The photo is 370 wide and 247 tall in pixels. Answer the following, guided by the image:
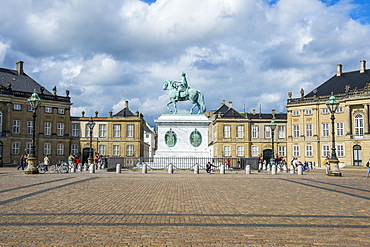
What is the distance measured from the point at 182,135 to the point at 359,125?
115 feet

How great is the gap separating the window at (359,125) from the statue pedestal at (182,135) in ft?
109

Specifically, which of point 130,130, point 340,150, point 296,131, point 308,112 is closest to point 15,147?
point 130,130

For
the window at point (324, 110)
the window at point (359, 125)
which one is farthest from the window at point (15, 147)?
the window at point (359, 125)

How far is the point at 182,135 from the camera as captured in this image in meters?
35.2

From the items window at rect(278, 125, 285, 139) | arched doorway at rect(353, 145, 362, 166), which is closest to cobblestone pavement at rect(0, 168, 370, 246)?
arched doorway at rect(353, 145, 362, 166)

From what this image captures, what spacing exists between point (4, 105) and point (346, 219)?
58.8 metres

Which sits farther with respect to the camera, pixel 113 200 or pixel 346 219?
pixel 113 200

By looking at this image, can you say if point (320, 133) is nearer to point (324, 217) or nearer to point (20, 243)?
point (324, 217)

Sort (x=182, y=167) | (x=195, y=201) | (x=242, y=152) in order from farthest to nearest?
1. (x=242, y=152)
2. (x=182, y=167)
3. (x=195, y=201)

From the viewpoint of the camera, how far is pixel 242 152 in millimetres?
70875

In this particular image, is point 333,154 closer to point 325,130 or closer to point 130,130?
point 325,130

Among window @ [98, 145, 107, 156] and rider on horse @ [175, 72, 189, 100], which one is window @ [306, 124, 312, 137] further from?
window @ [98, 145, 107, 156]

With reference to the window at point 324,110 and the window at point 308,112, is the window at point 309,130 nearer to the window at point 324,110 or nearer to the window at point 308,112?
the window at point 308,112

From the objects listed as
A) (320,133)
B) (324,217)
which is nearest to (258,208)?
(324,217)
